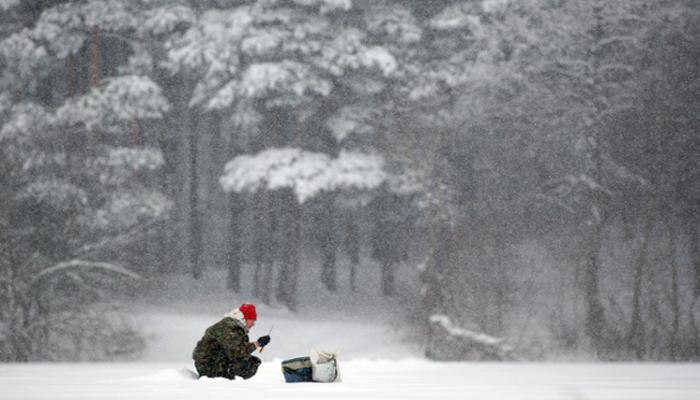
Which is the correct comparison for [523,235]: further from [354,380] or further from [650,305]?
[354,380]

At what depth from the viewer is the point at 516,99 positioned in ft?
104

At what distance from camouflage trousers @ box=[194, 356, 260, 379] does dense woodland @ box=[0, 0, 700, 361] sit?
11.8 m

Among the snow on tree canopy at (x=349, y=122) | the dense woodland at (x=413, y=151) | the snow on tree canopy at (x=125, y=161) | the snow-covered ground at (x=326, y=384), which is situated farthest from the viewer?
the snow on tree canopy at (x=349, y=122)

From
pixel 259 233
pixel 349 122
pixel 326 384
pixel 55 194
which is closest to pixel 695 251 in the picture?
pixel 349 122

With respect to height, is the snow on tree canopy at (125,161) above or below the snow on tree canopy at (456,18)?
below

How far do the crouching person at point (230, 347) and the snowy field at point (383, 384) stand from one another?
0.47ft

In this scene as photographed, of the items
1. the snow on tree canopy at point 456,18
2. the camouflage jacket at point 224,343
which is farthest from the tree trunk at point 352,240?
the camouflage jacket at point 224,343

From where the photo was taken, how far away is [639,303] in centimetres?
3100

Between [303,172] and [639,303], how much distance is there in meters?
7.51

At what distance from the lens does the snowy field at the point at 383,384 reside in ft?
52.2

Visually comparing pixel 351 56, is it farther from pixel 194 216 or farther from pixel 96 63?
pixel 194 216

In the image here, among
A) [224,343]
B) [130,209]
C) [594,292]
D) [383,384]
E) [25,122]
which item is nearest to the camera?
[224,343]

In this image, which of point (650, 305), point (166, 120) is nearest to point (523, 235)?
point (650, 305)

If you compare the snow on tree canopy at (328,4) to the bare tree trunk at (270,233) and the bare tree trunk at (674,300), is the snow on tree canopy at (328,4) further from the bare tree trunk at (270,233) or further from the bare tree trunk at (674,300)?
the bare tree trunk at (674,300)
